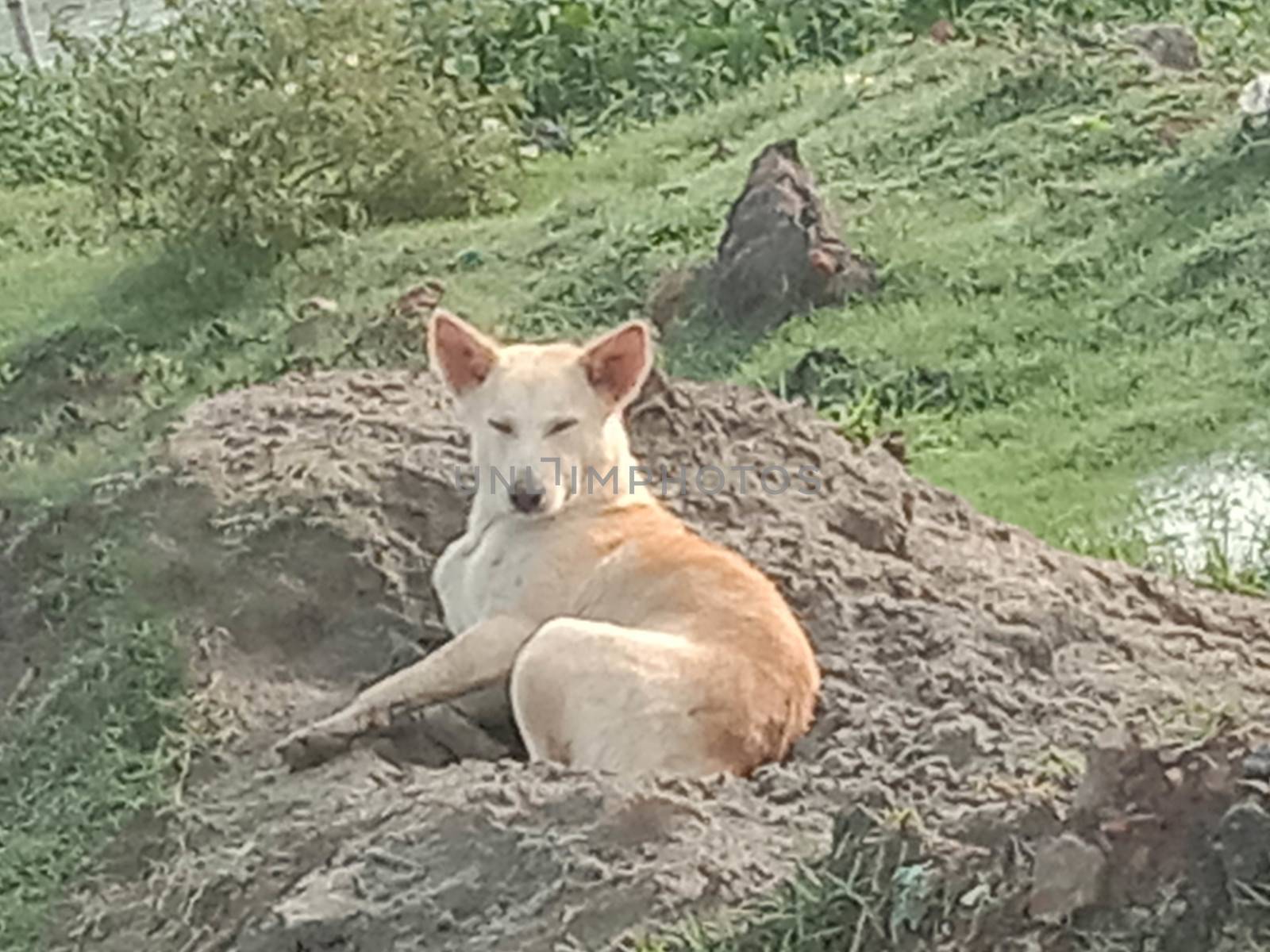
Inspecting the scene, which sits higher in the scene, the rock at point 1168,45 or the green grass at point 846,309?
the green grass at point 846,309

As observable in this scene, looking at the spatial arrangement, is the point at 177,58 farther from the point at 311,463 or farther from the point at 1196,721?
the point at 1196,721

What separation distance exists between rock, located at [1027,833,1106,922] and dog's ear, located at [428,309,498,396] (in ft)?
9.30

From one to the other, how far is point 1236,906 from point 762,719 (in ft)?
6.45

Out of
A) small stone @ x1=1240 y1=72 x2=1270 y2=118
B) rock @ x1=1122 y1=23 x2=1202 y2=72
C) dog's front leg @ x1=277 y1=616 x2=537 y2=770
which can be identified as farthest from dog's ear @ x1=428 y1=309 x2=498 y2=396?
rock @ x1=1122 y1=23 x2=1202 y2=72

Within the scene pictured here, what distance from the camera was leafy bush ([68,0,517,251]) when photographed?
11.9m

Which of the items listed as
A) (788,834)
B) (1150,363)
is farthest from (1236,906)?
(1150,363)

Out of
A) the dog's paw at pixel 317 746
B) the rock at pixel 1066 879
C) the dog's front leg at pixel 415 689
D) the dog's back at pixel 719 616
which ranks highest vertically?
the rock at pixel 1066 879

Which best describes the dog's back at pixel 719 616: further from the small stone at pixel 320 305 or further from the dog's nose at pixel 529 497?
the small stone at pixel 320 305

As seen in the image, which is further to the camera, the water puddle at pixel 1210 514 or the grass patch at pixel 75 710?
the water puddle at pixel 1210 514

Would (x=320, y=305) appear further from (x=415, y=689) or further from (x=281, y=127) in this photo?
(x=415, y=689)

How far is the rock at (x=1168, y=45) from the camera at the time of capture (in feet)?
44.4

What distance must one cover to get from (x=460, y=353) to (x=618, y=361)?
0.42 metres

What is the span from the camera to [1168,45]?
1370 cm

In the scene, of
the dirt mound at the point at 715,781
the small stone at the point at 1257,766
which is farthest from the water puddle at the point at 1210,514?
the small stone at the point at 1257,766
